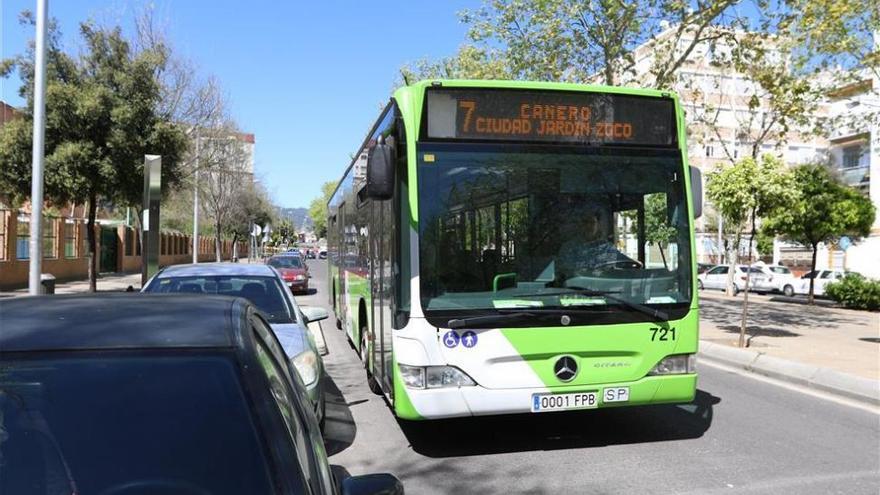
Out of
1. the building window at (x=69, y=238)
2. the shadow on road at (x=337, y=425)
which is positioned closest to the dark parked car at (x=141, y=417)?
the shadow on road at (x=337, y=425)

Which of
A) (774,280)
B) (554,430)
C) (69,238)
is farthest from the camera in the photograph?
(774,280)

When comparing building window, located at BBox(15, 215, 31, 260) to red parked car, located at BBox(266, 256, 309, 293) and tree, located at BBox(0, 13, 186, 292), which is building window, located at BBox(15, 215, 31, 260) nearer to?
tree, located at BBox(0, 13, 186, 292)

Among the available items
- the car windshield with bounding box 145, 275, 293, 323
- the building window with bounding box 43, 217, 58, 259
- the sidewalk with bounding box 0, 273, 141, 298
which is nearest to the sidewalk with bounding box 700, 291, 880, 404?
the car windshield with bounding box 145, 275, 293, 323

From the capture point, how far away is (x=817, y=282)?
1239 inches

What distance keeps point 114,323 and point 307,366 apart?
4101 mm

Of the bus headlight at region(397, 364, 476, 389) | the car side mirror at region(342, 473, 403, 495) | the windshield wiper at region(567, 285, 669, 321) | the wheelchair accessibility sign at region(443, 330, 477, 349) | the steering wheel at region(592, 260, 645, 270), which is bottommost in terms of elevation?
the bus headlight at region(397, 364, 476, 389)

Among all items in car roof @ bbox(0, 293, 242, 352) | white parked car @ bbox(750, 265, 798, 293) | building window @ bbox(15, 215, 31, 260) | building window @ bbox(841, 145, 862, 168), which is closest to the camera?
car roof @ bbox(0, 293, 242, 352)

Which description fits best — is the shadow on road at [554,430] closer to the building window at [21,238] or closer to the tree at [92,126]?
the tree at [92,126]

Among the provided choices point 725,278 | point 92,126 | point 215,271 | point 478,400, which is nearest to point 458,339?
point 478,400

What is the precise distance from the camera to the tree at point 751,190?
12.0 meters

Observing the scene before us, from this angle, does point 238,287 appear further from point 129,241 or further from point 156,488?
point 129,241

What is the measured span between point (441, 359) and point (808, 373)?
6727 millimetres

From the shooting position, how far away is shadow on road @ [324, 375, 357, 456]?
6195mm

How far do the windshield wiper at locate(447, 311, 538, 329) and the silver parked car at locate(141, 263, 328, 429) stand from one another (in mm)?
1840
